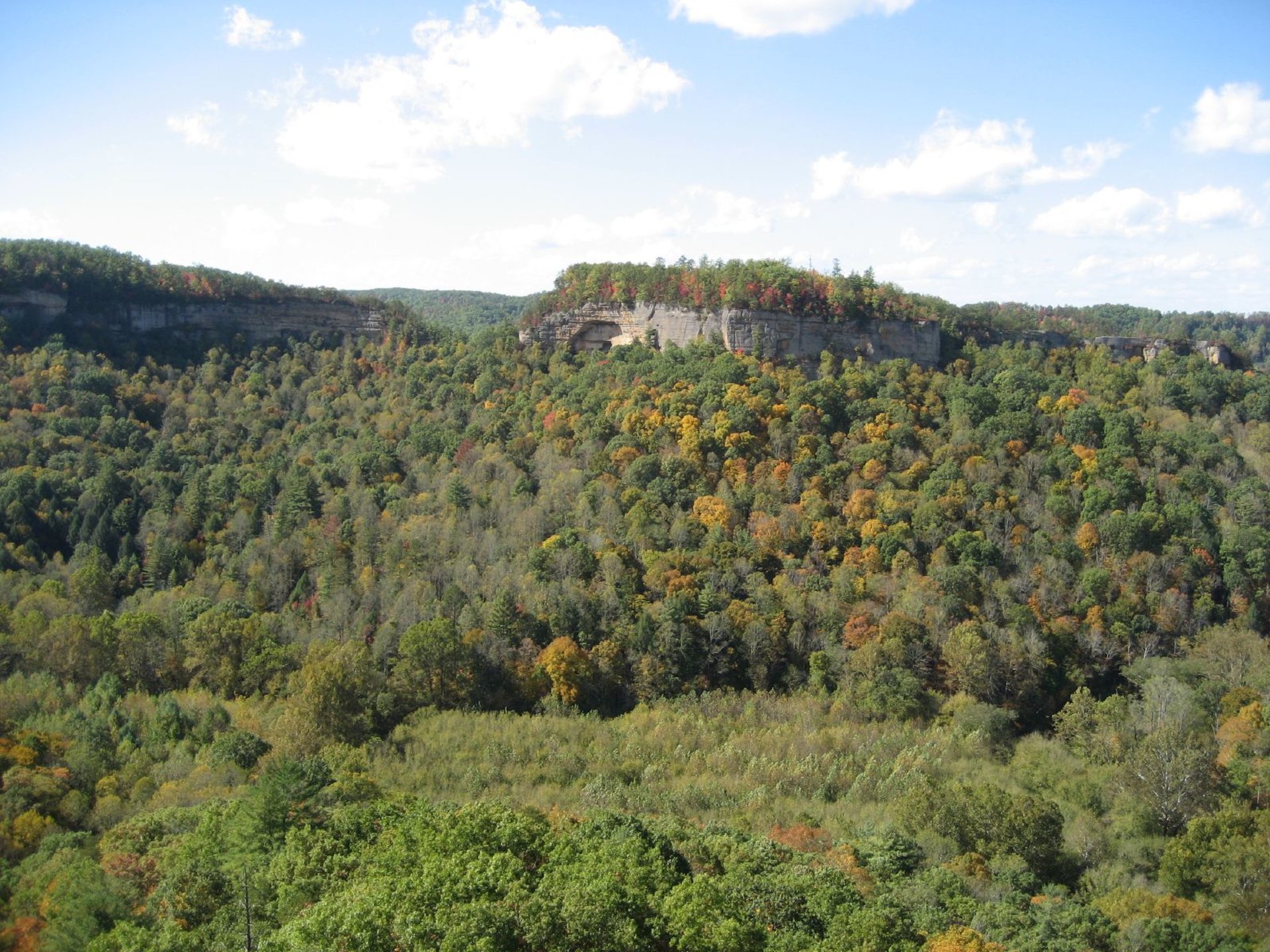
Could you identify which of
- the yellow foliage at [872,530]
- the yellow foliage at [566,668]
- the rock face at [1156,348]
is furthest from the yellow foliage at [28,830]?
the rock face at [1156,348]

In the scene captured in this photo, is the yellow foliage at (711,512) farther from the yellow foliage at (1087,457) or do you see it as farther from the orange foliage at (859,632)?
the yellow foliage at (1087,457)

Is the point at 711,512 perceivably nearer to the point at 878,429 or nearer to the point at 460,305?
the point at 878,429

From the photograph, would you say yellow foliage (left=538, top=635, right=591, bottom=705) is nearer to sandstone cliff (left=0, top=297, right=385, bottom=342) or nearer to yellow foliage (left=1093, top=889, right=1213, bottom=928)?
yellow foliage (left=1093, top=889, right=1213, bottom=928)

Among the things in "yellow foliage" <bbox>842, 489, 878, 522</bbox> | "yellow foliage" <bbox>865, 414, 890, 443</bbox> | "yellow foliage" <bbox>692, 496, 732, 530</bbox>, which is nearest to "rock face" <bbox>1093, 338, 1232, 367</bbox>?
"yellow foliage" <bbox>865, 414, 890, 443</bbox>

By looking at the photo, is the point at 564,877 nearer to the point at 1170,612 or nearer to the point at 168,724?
the point at 168,724

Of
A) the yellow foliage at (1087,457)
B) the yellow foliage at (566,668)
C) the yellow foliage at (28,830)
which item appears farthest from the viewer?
the yellow foliage at (1087,457)

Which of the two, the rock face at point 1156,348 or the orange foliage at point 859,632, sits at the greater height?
the rock face at point 1156,348
